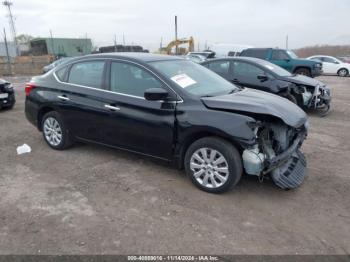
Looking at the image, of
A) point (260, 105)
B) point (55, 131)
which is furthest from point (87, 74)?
point (260, 105)

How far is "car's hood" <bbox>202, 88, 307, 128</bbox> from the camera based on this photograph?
3893 mm

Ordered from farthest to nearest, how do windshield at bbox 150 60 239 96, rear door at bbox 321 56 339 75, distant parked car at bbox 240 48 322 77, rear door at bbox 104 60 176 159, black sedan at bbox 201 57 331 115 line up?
rear door at bbox 321 56 339 75 < distant parked car at bbox 240 48 322 77 < black sedan at bbox 201 57 331 115 < windshield at bbox 150 60 239 96 < rear door at bbox 104 60 176 159

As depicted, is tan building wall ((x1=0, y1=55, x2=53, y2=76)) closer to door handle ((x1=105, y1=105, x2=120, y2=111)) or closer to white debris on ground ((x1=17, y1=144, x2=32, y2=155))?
white debris on ground ((x1=17, y1=144, x2=32, y2=155))

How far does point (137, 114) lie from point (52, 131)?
1960 mm

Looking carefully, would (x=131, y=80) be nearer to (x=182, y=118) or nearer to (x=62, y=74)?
(x=182, y=118)

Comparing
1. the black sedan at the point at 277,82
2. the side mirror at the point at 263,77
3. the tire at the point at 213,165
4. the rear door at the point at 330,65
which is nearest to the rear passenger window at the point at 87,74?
the tire at the point at 213,165

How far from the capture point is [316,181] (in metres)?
4.44

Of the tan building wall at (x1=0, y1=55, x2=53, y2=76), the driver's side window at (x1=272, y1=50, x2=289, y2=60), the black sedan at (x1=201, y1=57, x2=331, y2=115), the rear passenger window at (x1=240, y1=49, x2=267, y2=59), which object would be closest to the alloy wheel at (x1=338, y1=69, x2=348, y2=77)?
the driver's side window at (x1=272, y1=50, x2=289, y2=60)

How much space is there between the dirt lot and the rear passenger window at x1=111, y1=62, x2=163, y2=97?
3.74 ft

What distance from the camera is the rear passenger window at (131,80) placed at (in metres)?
4.43

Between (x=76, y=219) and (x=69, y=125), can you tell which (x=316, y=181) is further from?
(x=69, y=125)

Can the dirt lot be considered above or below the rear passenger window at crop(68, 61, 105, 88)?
below

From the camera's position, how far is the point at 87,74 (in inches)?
201

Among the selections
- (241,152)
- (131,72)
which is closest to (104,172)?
(131,72)
